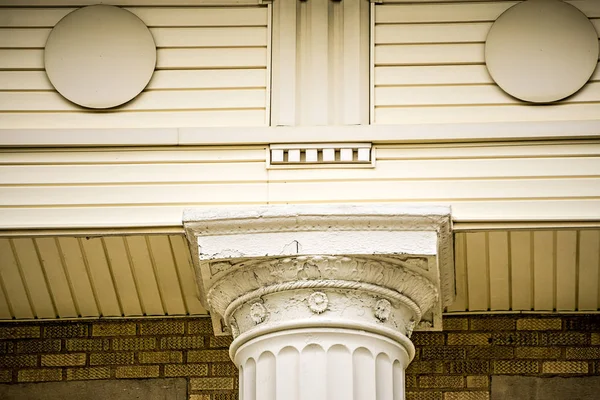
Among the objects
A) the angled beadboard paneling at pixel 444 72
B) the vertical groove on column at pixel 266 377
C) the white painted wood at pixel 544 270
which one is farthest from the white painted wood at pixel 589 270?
the vertical groove on column at pixel 266 377

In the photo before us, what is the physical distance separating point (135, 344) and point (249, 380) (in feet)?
5.26

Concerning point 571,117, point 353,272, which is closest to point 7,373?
point 353,272

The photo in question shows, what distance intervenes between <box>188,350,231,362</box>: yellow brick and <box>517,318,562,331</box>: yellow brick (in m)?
1.92

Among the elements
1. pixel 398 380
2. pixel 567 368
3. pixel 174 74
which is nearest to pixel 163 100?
pixel 174 74

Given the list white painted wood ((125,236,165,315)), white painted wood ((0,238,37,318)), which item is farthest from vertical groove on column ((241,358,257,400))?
white painted wood ((0,238,37,318))

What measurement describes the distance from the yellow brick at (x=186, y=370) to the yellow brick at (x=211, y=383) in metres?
0.05

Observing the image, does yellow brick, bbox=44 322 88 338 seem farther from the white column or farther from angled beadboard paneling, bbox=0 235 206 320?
the white column

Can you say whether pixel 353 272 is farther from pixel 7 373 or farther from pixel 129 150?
pixel 7 373

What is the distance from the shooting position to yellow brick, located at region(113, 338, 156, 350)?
9.74 m

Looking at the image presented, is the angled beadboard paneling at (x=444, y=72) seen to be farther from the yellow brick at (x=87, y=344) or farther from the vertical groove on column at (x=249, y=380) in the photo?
the yellow brick at (x=87, y=344)

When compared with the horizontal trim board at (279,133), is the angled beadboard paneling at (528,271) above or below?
below

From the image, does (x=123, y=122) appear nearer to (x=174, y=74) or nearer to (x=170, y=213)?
(x=174, y=74)

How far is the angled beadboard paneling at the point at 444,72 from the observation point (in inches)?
345

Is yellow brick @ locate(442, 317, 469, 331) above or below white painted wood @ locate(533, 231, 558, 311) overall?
below
